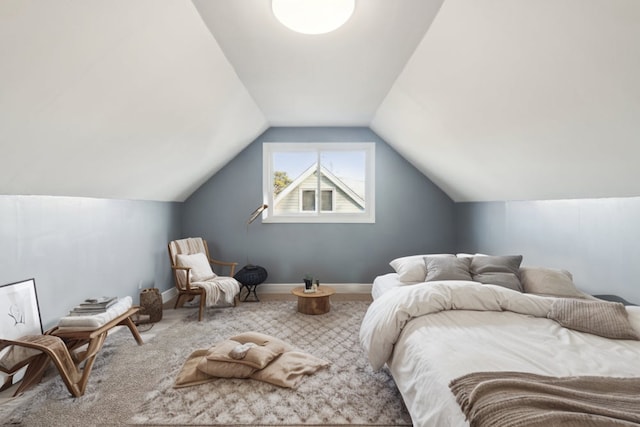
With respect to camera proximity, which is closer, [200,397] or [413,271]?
[200,397]

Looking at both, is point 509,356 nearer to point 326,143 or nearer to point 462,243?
point 462,243

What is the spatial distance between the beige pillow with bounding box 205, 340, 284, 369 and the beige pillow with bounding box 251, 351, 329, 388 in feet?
0.18

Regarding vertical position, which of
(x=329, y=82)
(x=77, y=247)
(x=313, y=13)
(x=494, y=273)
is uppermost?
(x=329, y=82)

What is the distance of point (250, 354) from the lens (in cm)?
246

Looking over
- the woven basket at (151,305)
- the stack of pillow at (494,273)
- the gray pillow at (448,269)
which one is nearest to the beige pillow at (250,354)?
the woven basket at (151,305)

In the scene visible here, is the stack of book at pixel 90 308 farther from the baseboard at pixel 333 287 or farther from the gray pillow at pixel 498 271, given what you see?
the gray pillow at pixel 498 271

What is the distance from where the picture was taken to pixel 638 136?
181cm

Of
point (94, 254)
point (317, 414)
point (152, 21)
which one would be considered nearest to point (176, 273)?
point (94, 254)

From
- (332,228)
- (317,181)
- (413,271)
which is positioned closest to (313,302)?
(413,271)

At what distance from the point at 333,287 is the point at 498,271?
2.49m

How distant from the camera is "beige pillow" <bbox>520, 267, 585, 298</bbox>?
2492mm

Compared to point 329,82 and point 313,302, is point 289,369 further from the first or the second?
point 329,82

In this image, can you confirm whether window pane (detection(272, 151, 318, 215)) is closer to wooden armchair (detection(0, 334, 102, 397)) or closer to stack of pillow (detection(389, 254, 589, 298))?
stack of pillow (detection(389, 254, 589, 298))

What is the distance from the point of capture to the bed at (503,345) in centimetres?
121
